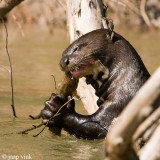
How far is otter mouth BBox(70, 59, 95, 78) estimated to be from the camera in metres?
4.33

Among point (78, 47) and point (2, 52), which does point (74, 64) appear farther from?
point (2, 52)

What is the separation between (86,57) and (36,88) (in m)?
3.32

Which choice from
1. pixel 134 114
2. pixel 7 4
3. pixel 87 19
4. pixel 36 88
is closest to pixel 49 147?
pixel 87 19

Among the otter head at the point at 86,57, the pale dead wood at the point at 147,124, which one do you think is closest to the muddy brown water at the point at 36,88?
the otter head at the point at 86,57

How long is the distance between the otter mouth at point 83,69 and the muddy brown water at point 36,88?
0.55m

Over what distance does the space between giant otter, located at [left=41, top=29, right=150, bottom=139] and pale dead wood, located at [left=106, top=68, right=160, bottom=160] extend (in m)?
1.83

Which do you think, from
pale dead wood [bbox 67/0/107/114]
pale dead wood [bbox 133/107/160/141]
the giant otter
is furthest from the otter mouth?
pale dead wood [bbox 133/107/160/141]

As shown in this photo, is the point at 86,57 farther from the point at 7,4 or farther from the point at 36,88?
the point at 36,88

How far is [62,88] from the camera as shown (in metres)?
4.52

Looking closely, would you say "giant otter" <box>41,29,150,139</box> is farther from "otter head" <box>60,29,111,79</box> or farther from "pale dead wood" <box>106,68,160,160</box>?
"pale dead wood" <box>106,68,160,160</box>

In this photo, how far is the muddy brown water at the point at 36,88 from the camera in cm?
418

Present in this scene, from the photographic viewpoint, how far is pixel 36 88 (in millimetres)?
7574

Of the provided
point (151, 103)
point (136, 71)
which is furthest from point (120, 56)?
point (151, 103)

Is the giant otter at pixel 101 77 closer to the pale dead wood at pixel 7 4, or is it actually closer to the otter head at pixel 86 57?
the otter head at pixel 86 57
